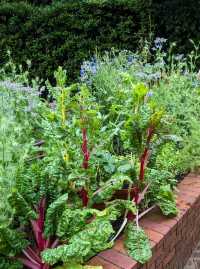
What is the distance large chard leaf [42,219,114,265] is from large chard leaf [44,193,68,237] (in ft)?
0.51

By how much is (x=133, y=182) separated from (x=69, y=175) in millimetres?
487

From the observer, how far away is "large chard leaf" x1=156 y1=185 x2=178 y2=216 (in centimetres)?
274

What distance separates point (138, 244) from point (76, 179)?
1.58 ft

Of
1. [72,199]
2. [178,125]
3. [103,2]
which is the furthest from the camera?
[103,2]

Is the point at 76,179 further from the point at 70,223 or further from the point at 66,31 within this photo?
the point at 66,31

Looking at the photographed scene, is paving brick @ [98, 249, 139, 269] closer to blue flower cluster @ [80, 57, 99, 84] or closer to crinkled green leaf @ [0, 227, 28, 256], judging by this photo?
crinkled green leaf @ [0, 227, 28, 256]

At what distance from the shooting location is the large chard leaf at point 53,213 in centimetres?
225

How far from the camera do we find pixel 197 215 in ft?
10.7

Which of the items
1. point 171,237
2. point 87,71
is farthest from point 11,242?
point 87,71

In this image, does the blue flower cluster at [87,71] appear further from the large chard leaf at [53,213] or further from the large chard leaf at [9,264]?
the large chard leaf at [9,264]

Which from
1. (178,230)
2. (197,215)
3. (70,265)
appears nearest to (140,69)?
(197,215)

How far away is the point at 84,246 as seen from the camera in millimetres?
2100

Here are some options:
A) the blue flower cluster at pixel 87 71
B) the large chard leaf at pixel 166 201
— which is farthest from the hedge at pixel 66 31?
the large chard leaf at pixel 166 201

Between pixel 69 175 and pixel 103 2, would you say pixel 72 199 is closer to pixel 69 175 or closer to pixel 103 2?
pixel 69 175
